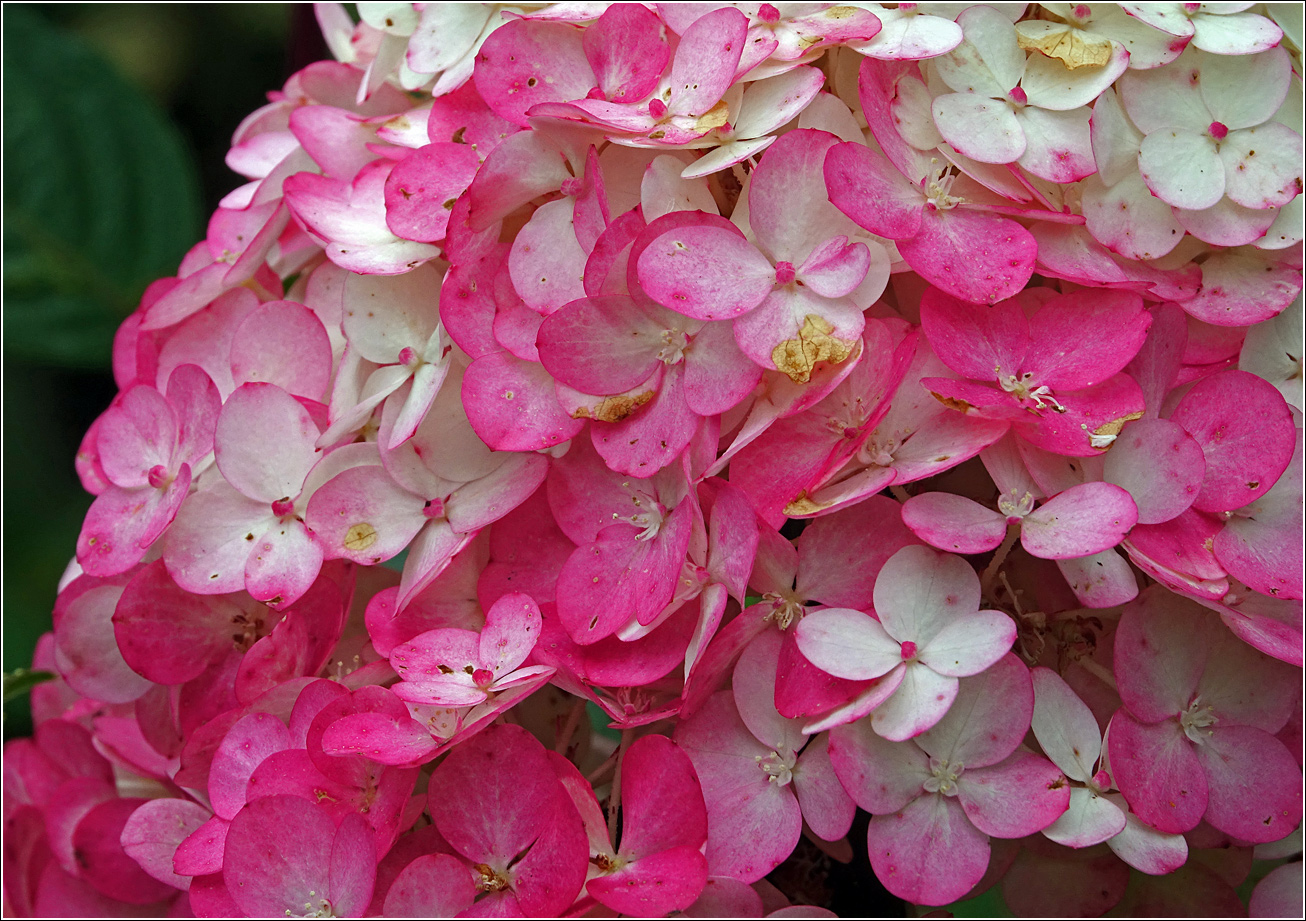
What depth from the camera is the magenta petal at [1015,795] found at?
37cm

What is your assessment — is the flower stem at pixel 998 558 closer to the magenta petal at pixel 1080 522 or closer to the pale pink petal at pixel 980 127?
the magenta petal at pixel 1080 522

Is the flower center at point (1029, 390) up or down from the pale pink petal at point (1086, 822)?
up

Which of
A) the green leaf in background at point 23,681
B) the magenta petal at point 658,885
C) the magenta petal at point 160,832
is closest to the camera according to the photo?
the magenta petal at point 658,885

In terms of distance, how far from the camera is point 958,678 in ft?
1.22

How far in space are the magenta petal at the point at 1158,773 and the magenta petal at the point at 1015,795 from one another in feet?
0.08

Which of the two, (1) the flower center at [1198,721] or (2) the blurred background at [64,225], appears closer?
(1) the flower center at [1198,721]

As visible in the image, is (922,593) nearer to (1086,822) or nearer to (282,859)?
(1086,822)

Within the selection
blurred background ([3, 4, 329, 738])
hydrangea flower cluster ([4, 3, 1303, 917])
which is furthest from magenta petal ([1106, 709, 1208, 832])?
blurred background ([3, 4, 329, 738])

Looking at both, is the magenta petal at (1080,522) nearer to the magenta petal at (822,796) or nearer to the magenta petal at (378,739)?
the magenta petal at (822,796)

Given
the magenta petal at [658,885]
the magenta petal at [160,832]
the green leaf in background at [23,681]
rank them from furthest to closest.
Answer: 1. the green leaf in background at [23,681]
2. the magenta petal at [160,832]
3. the magenta petal at [658,885]

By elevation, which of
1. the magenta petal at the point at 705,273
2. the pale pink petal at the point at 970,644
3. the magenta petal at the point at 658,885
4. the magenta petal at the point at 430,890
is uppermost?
the magenta petal at the point at 705,273

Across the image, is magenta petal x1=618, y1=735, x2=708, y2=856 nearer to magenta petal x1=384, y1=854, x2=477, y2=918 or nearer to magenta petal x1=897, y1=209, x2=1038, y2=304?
magenta petal x1=384, y1=854, x2=477, y2=918

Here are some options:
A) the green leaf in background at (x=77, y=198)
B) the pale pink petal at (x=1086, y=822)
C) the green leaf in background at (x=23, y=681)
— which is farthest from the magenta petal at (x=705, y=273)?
the green leaf in background at (x=77, y=198)

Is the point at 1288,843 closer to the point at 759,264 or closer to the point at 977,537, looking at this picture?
the point at 977,537
